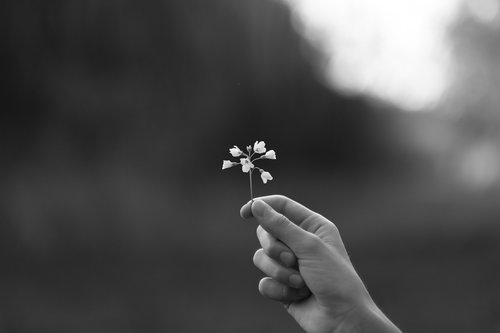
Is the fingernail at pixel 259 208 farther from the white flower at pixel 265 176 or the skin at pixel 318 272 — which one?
the white flower at pixel 265 176

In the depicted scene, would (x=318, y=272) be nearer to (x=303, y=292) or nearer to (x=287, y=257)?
(x=287, y=257)

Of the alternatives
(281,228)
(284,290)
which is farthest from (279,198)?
(284,290)

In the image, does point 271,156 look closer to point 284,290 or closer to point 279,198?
point 279,198

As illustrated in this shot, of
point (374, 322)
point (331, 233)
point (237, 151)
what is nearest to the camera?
point (374, 322)

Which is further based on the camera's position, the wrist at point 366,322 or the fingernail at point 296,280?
the fingernail at point 296,280

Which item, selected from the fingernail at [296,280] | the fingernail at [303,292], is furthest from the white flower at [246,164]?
the fingernail at [303,292]

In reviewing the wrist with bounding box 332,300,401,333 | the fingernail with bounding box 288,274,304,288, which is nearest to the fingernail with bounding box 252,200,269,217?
the fingernail with bounding box 288,274,304,288

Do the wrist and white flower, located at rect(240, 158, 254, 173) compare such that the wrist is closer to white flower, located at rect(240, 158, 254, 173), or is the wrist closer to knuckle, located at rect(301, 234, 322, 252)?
knuckle, located at rect(301, 234, 322, 252)

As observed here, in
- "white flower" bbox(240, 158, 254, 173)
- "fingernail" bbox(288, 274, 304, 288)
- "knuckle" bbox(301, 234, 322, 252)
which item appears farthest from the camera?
"white flower" bbox(240, 158, 254, 173)
